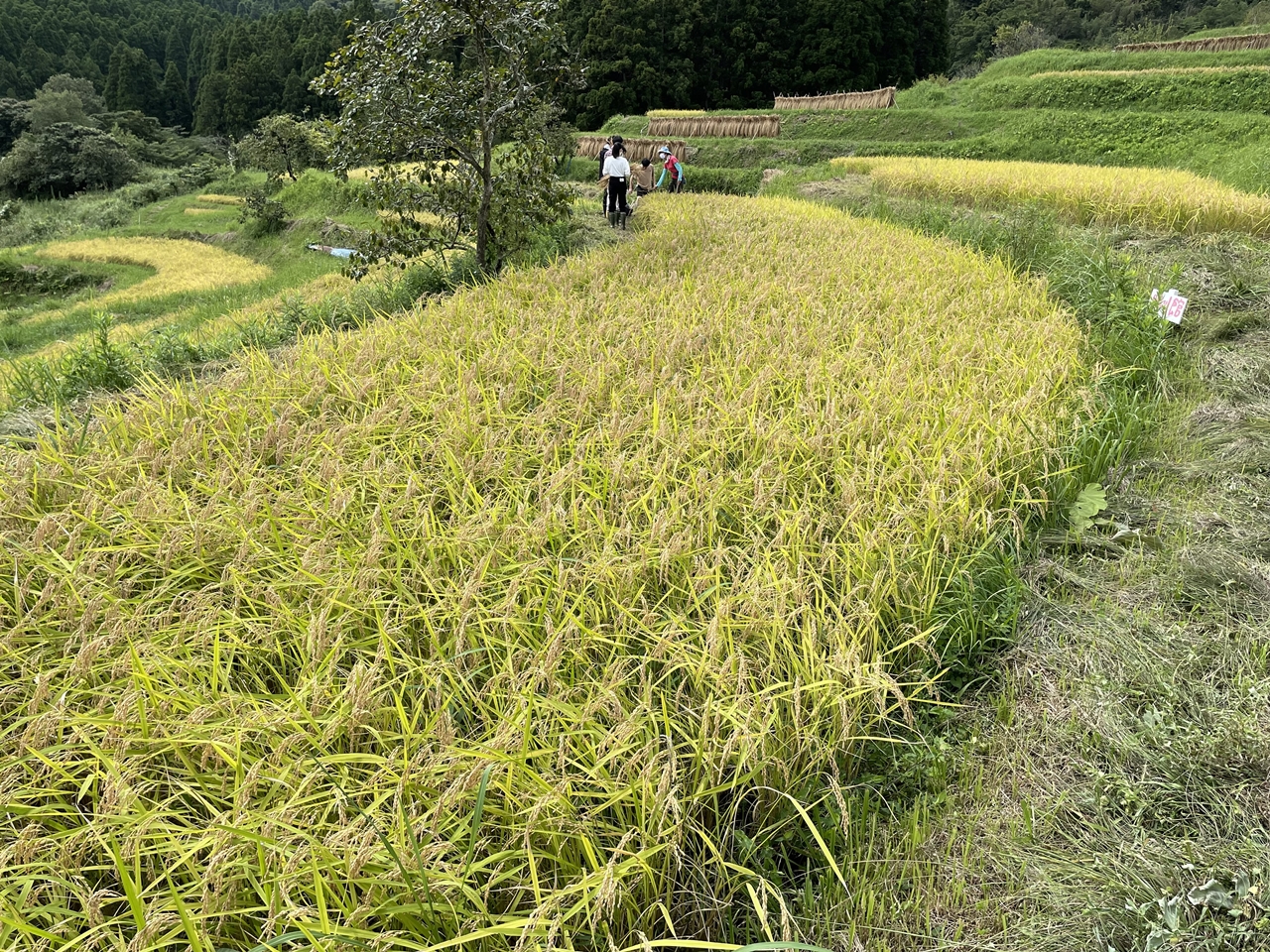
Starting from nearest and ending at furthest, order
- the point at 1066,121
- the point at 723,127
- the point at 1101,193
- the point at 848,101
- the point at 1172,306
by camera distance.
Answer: the point at 1172,306, the point at 1101,193, the point at 1066,121, the point at 848,101, the point at 723,127

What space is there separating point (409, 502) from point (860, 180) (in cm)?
1277

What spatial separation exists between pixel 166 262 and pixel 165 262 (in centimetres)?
4

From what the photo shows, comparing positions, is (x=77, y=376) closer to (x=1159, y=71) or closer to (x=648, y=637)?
(x=648, y=637)

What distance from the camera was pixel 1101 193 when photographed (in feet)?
23.2

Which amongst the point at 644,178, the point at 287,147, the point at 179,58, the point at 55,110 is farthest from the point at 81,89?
the point at 644,178

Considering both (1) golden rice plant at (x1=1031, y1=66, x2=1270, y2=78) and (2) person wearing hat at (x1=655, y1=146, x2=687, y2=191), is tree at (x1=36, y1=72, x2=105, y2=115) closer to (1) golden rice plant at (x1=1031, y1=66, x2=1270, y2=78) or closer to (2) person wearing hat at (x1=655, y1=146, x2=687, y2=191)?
(2) person wearing hat at (x1=655, y1=146, x2=687, y2=191)

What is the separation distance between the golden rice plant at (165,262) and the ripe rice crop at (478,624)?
46.6 ft

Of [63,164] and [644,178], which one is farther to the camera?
[63,164]

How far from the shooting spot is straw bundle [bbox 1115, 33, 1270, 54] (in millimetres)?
19109

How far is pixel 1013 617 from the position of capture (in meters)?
2.09

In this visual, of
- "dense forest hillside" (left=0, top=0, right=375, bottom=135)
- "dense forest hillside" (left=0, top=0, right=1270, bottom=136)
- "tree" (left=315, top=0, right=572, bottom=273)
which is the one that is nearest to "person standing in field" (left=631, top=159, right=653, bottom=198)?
"tree" (left=315, top=0, right=572, bottom=273)

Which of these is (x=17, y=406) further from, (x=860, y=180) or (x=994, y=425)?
(x=860, y=180)

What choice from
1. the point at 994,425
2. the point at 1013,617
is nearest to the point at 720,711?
the point at 1013,617

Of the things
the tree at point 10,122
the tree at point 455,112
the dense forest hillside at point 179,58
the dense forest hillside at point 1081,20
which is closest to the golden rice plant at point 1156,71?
the dense forest hillside at point 1081,20
